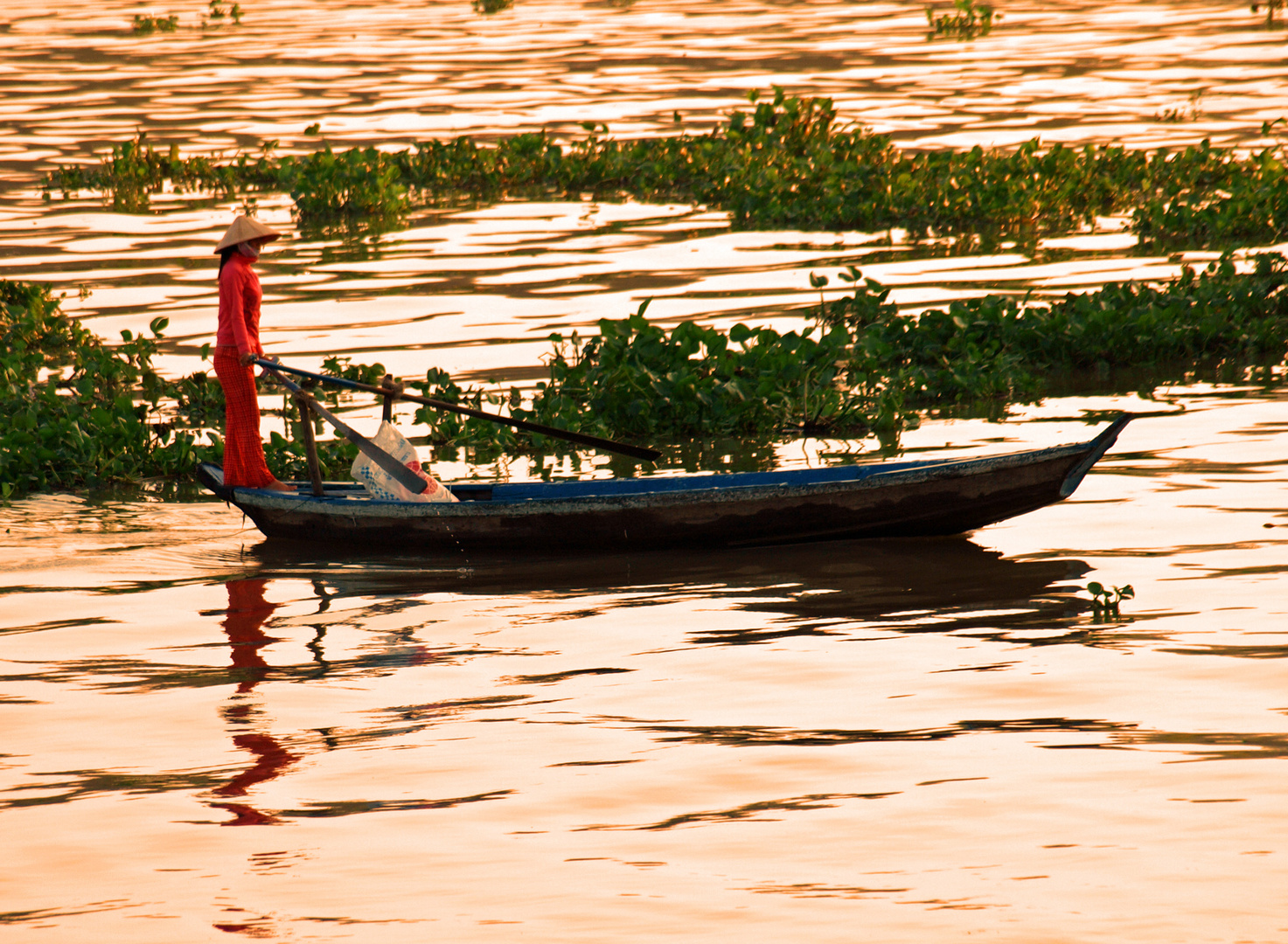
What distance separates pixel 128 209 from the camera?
18391 mm

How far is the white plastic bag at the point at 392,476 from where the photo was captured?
8.19 m

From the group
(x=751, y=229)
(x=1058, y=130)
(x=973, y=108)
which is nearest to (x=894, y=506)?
(x=751, y=229)

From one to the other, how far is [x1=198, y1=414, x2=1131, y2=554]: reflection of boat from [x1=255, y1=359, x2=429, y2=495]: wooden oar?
0.50ft

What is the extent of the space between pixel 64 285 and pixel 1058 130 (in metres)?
12.2

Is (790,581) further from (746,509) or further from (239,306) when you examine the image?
(239,306)

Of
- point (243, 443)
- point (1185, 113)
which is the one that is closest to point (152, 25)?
point (1185, 113)

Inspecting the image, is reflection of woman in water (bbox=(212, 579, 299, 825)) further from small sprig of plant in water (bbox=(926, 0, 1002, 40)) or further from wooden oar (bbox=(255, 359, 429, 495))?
small sprig of plant in water (bbox=(926, 0, 1002, 40))

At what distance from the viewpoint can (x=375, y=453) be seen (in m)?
8.20

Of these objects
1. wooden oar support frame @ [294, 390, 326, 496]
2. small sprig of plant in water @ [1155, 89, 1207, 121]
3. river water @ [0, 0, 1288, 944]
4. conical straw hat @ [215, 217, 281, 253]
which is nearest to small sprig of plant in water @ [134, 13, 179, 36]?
small sprig of plant in water @ [1155, 89, 1207, 121]

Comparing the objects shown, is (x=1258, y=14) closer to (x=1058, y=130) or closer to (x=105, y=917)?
(x=1058, y=130)

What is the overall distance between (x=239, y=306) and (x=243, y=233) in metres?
0.38

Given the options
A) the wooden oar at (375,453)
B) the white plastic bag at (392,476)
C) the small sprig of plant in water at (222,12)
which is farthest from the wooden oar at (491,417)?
the small sprig of plant in water at (222,12)

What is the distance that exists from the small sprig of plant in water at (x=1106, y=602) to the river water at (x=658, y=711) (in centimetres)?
6

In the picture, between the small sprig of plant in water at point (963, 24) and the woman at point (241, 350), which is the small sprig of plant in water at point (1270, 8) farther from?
the woman at point (241, 350)
